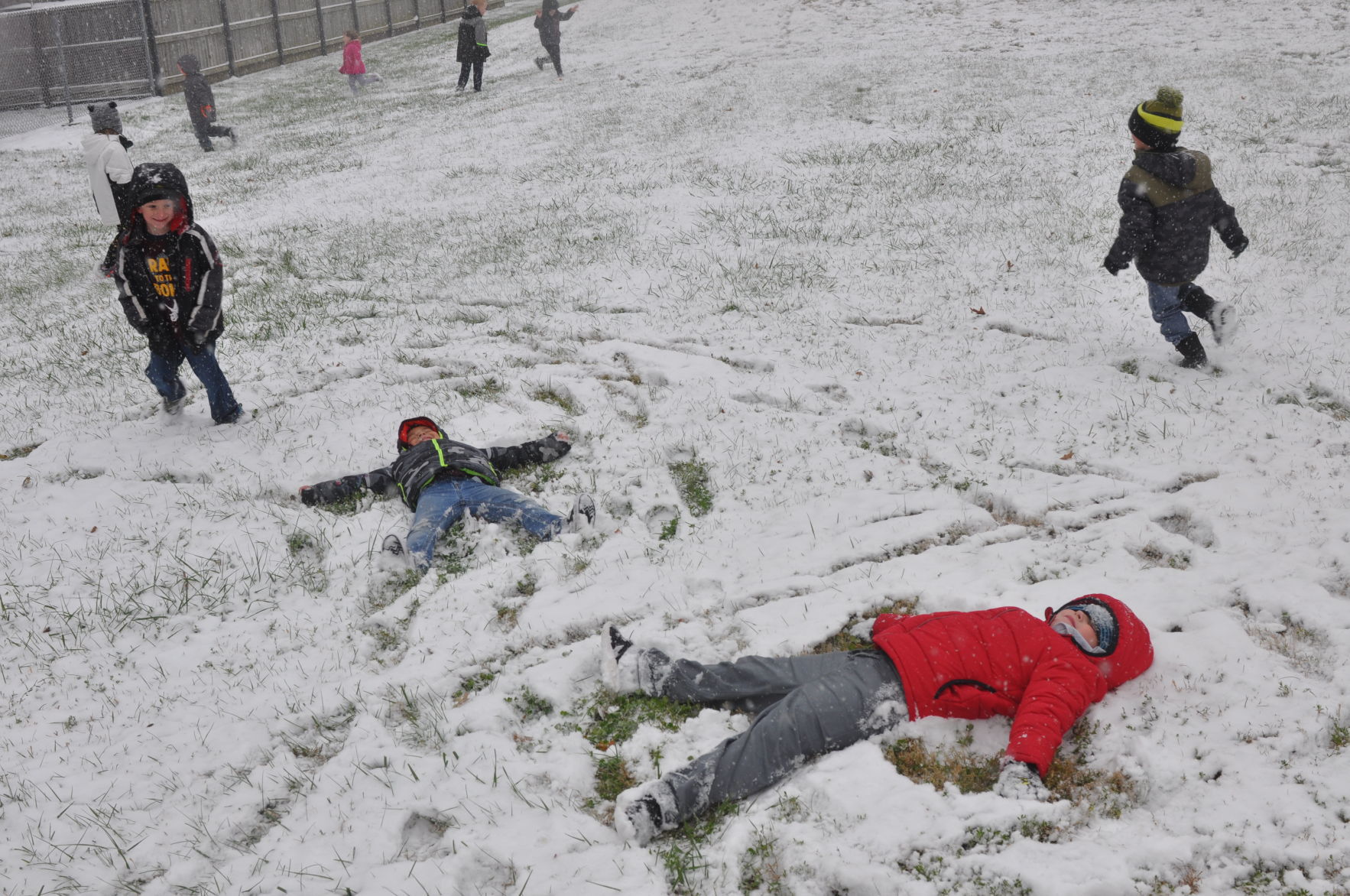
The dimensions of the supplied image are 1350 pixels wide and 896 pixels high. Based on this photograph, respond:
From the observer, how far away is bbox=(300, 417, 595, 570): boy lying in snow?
5586mm

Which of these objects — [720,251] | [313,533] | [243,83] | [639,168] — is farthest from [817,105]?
[243,83]

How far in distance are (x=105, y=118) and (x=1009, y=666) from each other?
13.8 m

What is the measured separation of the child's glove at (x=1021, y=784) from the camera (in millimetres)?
3510

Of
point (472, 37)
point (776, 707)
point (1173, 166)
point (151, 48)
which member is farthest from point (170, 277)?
point (151, 48)

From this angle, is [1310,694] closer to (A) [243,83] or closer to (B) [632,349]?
(B) [632,349]

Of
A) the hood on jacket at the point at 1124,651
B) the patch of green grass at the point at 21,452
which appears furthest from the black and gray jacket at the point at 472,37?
the hood on jacket at the point at 1124,651

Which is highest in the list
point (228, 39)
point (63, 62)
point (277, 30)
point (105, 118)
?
point (277, 30)

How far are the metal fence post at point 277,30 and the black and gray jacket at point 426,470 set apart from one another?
30258 millimetres

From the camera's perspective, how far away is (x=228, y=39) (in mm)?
27766

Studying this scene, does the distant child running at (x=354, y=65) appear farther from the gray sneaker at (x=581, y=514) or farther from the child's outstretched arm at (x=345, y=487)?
the gray sneaker at (x=581, y=514)

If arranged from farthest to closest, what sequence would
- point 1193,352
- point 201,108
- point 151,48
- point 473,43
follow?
point 151,48 < point 473,43 < point 201,108 < point 1193,352

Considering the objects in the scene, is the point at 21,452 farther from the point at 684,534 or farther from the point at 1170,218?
the point at 1170,218

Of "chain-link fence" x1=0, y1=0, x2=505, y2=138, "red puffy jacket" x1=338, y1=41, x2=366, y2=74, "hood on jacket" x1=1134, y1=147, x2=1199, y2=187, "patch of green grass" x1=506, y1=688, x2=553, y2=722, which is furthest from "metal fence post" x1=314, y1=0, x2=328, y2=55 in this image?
"patch of green grass" x1=506, y1=688, x2=553, y2=722

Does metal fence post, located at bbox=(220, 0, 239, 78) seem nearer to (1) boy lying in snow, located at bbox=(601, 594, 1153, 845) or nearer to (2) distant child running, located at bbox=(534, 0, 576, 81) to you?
(2) distant child running, located at bbox=(534, 0, 576, 81)
